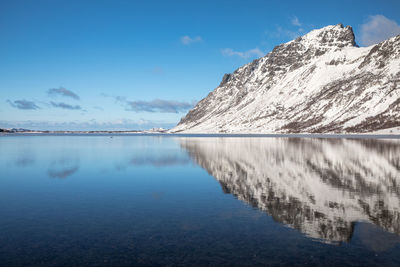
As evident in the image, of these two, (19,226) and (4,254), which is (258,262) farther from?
(19,226)

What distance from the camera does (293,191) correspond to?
82.4ft

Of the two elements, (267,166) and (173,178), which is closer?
(173,178)

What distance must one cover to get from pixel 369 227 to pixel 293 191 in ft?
29.6

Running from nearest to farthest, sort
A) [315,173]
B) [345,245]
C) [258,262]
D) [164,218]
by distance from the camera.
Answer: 1. [258,262]
2. [345,245]
3. [164,218]
4. [315,173]

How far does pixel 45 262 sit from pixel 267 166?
31217 mm

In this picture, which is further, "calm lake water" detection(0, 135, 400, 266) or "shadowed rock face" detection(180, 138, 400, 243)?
"shadowed rock face" detection(180, 138, 400, 243)

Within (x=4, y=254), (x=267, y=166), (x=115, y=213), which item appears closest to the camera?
(x=4, y=254)

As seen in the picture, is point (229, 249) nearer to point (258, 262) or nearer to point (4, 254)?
point (258, 262)

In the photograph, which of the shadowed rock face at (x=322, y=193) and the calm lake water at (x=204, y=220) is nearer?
the calm lake water at (x=204, y=220)

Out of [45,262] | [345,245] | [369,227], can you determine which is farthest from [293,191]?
[45,262]

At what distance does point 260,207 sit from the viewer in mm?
20562

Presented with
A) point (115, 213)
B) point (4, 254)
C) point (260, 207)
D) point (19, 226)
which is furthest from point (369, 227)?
point (19, 226)

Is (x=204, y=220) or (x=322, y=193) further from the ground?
(x=322, y=193)

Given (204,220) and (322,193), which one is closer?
(204,220)
